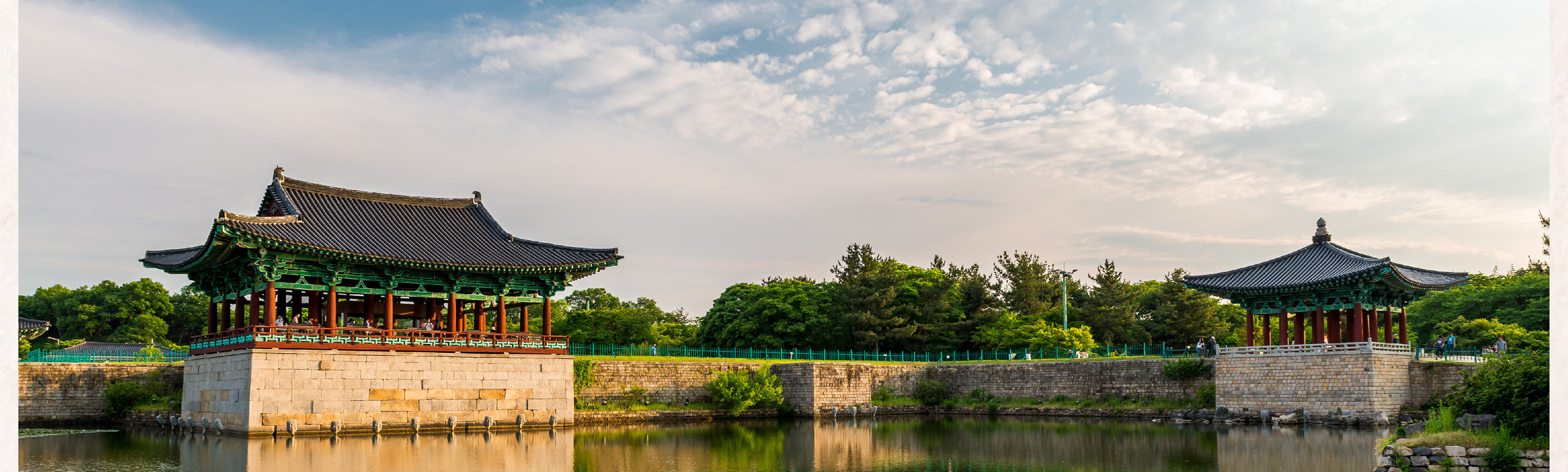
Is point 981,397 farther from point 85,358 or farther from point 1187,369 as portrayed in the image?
point 85,358

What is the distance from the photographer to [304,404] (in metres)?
25.4

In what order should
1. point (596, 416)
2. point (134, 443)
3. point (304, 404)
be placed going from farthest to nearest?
1. point (596, 416)
2. point (304, 404)
3. point (134, 443)

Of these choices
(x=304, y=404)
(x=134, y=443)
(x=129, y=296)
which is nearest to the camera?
(x=134, y=443)

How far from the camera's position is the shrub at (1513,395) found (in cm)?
1474

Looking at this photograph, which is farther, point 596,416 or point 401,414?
point 596,416

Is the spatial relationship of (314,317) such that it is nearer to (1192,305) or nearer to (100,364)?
(100,364)

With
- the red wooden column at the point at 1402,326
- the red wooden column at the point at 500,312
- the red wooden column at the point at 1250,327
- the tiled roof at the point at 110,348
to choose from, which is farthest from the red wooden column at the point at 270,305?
the red wooden column at the point at 1402,326

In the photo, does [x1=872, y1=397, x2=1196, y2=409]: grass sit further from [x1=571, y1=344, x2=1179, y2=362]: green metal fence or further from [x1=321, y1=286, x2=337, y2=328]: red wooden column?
[x1=321, y1=286, x2=337, y2=328]: red wooden column

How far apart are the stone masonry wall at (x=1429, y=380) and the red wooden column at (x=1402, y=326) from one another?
5.63 ft

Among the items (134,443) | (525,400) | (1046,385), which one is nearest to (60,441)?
(134,443)

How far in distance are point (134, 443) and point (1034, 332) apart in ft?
123

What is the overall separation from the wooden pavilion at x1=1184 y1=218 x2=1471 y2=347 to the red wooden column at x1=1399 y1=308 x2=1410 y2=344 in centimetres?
4

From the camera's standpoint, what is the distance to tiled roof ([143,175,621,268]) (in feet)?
89.1

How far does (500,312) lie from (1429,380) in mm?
29271
